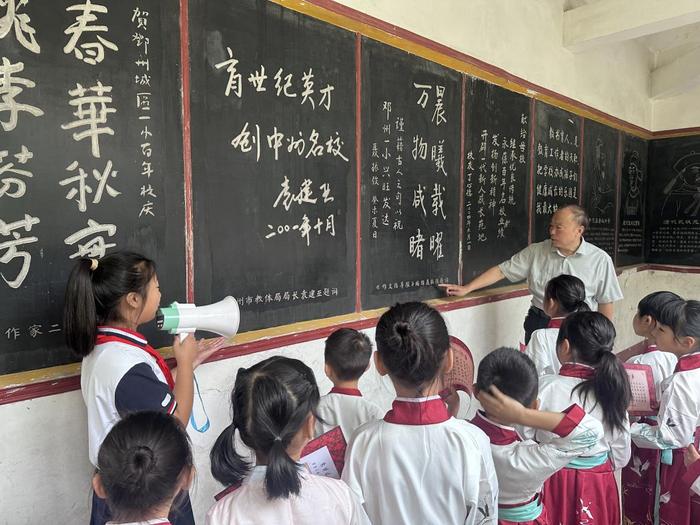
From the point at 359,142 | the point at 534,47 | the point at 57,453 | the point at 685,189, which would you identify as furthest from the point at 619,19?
the point at 57,453

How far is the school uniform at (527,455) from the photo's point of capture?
1222mm

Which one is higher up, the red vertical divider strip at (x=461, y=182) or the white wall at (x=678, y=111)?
the white wall at (x=678, y=111)

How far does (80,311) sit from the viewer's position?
1.21 meters

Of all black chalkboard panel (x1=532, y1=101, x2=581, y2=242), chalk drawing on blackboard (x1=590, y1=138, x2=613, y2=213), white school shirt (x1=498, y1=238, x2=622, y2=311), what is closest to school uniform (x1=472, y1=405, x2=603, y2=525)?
white school shirt (x1=498, y1=238, x2=622, y2=311)

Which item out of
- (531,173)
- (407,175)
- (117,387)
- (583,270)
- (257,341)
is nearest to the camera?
(117,387)

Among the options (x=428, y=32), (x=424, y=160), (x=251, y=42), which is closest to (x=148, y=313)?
(x=251, y=42)

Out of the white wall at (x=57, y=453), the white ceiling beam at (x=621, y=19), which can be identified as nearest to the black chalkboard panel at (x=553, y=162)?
the white ceiling beam at (x=621, y=19)

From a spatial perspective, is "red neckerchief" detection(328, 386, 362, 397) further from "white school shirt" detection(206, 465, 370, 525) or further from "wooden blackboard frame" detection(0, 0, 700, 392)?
"wooden blackboard frame" detection(0, 0, 700, 392)

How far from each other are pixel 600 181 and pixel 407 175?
8.86 feet

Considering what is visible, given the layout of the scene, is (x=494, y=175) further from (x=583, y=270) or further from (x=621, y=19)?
(x=621, y=19)

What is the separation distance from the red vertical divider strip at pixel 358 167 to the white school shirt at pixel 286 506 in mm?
1376

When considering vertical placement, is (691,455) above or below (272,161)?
below

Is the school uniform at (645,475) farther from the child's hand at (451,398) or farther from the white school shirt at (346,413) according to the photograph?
the white school shirt at (346,413)

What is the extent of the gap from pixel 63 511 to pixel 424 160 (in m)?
2.05
